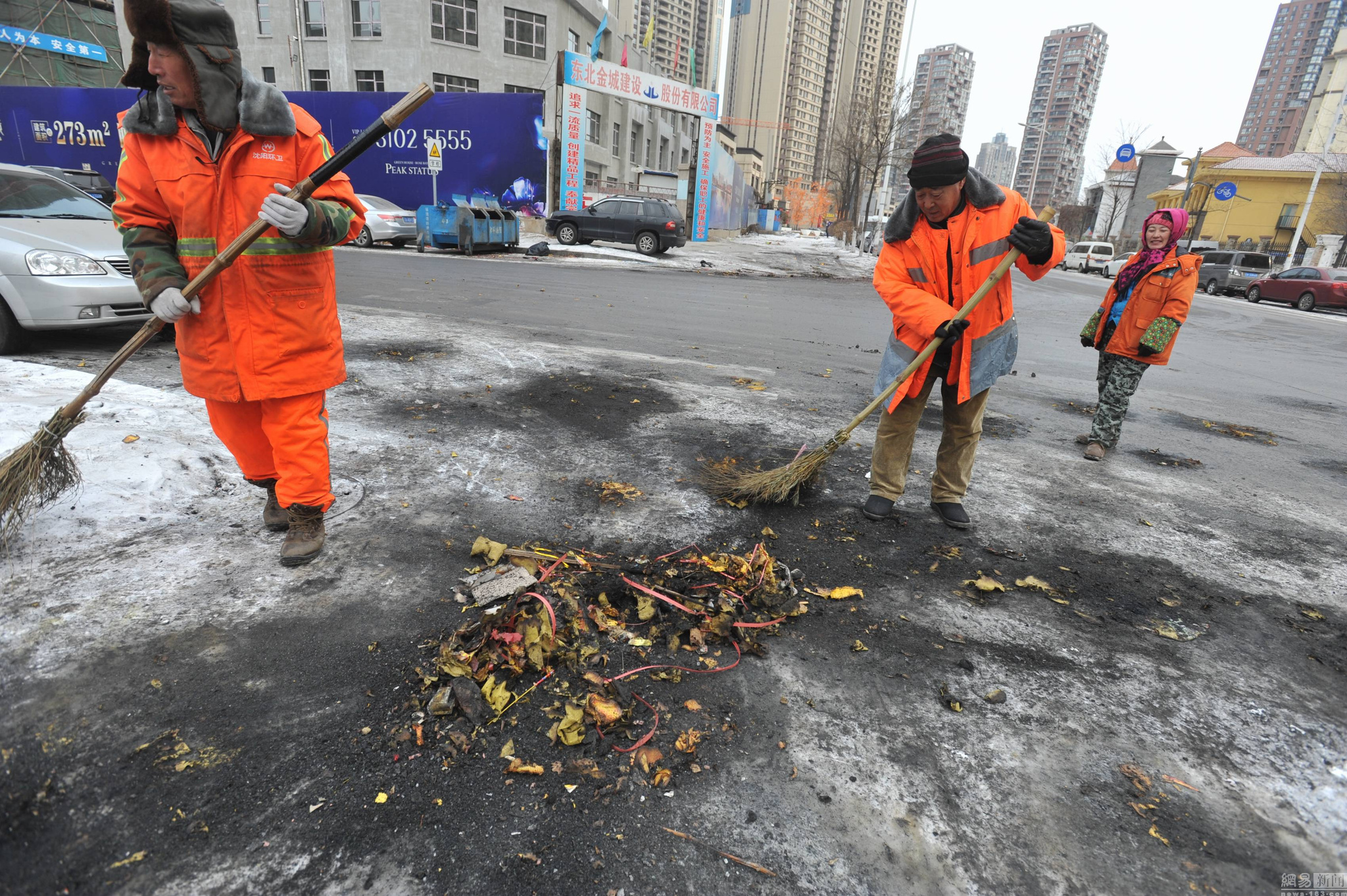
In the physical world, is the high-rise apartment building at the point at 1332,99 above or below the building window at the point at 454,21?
above

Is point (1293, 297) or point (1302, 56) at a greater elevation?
point (1302, 56)

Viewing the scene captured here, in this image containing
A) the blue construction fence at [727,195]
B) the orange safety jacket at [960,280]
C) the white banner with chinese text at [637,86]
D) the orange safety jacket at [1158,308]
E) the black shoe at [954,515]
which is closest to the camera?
the orange safety jacket at [960,280]

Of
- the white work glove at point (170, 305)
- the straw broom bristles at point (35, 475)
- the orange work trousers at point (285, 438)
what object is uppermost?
the white work glove at point (170, 305)

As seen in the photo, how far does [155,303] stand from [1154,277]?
577 cm

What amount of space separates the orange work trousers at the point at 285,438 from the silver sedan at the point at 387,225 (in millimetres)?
17220

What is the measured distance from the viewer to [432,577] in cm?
279

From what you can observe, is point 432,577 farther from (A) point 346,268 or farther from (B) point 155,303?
(A) point 346,268

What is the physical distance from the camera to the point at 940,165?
3.01 metres

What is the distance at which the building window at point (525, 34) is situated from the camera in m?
32.9

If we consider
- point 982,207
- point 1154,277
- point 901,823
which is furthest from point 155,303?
point 1154,277

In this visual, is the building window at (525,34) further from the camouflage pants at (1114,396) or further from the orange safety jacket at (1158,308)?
the camouflage pants at (1114,396)

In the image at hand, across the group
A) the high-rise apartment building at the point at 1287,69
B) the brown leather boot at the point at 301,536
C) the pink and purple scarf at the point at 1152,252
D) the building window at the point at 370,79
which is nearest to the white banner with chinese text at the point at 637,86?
the building window at the point at 370,79

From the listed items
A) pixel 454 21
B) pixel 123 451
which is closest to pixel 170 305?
pixel 123 451

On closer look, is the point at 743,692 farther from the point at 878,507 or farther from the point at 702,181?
the point at 702,181
